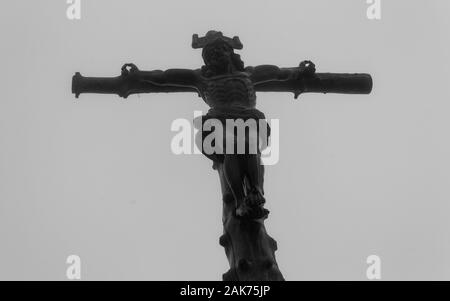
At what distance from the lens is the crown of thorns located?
10319 mm

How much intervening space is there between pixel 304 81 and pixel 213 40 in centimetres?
118

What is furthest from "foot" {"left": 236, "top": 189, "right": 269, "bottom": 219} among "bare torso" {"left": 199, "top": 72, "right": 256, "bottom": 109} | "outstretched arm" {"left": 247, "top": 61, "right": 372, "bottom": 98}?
"outstretched arm" {"left": 247, "top": 61, "right": 372, "bottom": 98}

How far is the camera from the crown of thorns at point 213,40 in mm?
10319

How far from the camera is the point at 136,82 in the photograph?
10.4 meters

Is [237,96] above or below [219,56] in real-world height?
below

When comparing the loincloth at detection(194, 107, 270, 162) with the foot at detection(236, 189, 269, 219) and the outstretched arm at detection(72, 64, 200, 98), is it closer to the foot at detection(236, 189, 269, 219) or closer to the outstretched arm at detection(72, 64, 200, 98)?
the foot at detection(236, 189, 269, 219)

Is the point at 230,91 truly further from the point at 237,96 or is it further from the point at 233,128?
the point at 233,128

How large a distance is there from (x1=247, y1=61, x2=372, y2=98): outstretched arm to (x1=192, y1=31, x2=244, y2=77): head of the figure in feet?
0.84

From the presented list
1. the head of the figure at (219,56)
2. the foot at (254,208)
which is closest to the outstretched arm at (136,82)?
the head of the figure at (219,56)

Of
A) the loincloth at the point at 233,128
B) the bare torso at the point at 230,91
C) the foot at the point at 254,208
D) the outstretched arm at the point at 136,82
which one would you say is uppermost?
the outstretched arm at the point at 136,82

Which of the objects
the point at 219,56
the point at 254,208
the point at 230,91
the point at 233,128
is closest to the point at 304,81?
the point at 219,56

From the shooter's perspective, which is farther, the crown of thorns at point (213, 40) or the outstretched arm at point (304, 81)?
the outstretched arm at point (304, 81)

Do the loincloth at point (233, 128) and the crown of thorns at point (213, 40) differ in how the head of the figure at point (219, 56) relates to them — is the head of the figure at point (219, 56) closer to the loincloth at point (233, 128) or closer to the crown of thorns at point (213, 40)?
the crown of thorns at point (213, 40)
